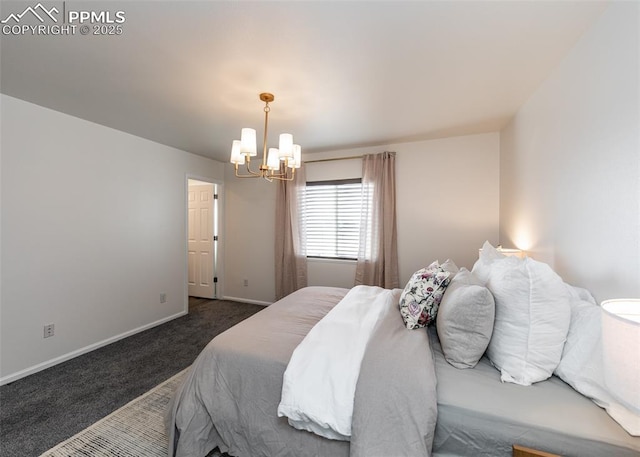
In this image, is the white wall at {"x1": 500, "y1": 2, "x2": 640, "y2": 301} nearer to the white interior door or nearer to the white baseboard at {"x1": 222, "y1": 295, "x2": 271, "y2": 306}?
the white baseboard at {"x1": 222, "y1": 295, "x2": 271, "y2": 306}

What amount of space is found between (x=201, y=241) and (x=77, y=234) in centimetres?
211

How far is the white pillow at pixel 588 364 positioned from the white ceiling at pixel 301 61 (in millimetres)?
1561

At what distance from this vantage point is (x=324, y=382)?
125cm

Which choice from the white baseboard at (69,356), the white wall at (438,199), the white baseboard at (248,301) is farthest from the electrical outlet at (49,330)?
the white wall at (438,199)

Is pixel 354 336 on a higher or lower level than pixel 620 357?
lower

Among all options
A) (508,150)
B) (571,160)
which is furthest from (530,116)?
(571,160)

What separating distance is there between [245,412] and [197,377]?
13.4 inches

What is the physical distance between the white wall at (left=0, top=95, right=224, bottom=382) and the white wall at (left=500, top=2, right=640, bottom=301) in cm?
427

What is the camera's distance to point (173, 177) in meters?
3.87

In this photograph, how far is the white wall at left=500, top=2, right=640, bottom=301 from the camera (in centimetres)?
124

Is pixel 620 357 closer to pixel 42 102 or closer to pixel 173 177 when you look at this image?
pixel 42 102

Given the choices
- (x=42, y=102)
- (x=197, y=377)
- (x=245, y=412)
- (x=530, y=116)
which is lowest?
(x=245, y=412)

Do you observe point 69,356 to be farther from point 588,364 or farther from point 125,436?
point 588,364

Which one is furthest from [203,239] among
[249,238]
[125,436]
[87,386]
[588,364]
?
[588,364]
